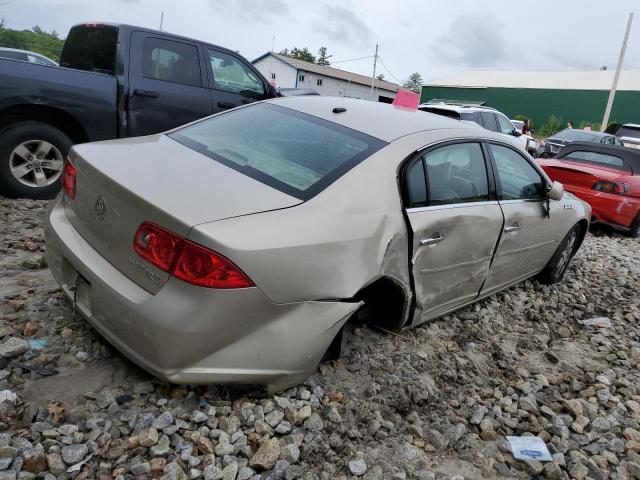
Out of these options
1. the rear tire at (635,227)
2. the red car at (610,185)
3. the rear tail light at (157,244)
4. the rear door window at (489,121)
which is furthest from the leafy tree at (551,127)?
the rear tail light at (157,244)

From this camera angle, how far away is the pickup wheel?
4.68 metres

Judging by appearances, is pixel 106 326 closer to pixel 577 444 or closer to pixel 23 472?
pixel 23 472

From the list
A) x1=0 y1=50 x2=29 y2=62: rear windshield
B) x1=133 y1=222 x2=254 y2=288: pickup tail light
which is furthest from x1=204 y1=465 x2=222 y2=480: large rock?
x1=0 y1=50 x2=29 y2=62: rear windshield

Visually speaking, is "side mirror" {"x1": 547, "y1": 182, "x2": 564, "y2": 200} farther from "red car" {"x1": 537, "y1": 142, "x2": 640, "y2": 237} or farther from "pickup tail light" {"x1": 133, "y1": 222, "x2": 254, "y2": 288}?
"red car" {"x1": 537, "y1": 142, "x2": 640, "y2": 237}

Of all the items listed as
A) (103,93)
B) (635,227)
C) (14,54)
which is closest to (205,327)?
(103,93)

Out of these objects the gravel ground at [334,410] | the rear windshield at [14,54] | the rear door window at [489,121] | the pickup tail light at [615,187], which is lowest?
the gravel ground at [334,410]

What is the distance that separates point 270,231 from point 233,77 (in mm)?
4517

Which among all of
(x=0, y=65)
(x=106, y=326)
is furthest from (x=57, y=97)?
(x=106, y=326)

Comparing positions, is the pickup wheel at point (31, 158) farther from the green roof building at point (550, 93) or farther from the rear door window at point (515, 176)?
the green roof building at point (550, 93)

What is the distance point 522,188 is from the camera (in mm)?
4004

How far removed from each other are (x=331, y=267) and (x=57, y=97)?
378 centimetres

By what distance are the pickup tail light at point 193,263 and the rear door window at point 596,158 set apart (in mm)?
7631

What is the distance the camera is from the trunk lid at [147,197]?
2.17 meters

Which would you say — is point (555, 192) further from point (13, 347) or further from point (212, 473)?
point (13, 347)
